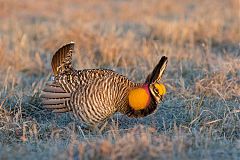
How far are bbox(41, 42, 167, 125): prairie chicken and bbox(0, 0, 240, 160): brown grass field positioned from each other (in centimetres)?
17

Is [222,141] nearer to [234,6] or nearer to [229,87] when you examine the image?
[229,87]

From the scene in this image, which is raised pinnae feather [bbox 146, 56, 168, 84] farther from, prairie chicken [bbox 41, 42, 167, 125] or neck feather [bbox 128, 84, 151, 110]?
neck feather [bbox 128, 84, 151, 110]

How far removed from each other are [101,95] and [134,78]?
2.15 meters

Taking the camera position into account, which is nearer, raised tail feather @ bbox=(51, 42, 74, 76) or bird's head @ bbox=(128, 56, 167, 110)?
bird's head @ bbox=(128, 56, 167, 110)

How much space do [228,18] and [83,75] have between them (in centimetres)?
627

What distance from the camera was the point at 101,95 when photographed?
4.66 metres

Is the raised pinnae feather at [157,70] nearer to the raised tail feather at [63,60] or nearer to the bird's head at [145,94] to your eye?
the bird's head at [145,94]

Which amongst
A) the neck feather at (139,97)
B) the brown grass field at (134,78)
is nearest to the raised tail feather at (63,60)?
the brown grass field at (134,78)

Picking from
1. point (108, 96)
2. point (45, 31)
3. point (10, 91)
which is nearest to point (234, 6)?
point (45, 31)

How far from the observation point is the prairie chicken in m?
4.68

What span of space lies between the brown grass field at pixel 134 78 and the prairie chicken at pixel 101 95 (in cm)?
17

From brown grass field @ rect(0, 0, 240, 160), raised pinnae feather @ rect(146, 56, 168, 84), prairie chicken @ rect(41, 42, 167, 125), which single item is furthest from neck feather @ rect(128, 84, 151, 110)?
brown grass field @ rect(0, 0, 240, 160)

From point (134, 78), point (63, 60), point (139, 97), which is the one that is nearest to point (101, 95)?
point (139, 97)

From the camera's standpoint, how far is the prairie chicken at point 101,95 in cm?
468
